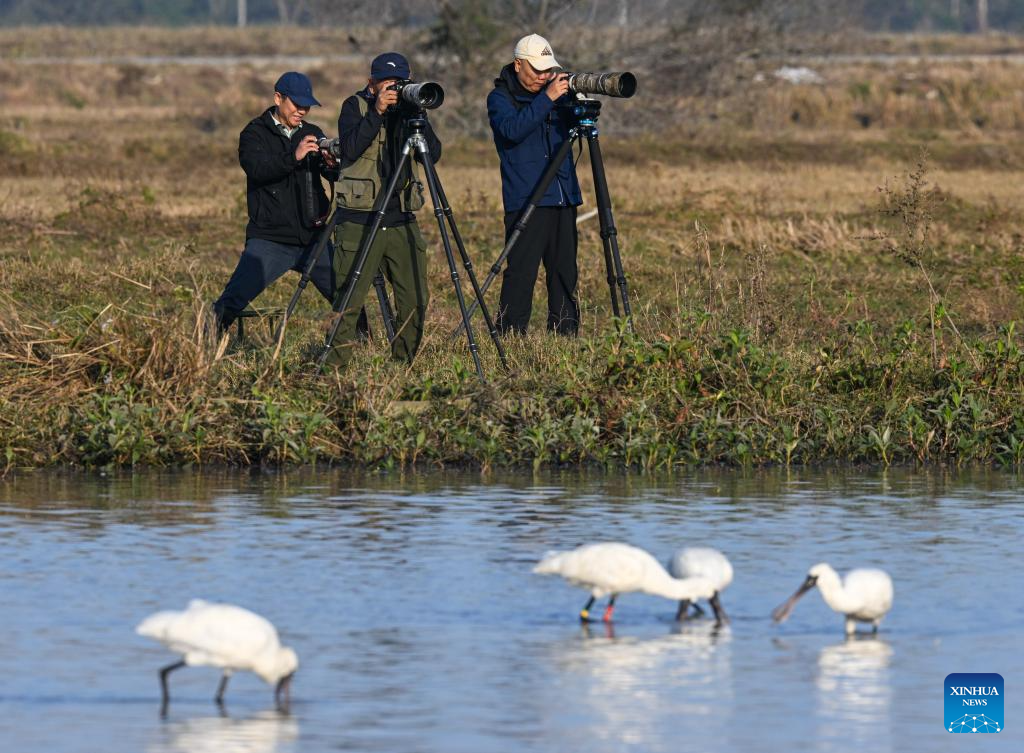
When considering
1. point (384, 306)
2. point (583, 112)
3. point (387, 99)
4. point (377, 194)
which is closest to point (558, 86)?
point (583, 112)

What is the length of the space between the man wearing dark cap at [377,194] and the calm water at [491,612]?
1.55m

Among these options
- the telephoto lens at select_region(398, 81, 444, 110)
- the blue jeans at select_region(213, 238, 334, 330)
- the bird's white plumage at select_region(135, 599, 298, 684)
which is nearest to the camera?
the bird's white plumage at select_region(135, 599, 298, 684)

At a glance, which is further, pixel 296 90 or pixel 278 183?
pixel 278 183

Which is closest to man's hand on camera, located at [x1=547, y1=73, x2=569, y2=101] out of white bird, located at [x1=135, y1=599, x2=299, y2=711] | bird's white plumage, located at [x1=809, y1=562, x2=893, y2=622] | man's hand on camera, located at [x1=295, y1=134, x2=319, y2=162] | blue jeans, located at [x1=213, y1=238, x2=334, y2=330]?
man's hand on camera, located at [x1=295, y1=134, x2=319, y2=162]

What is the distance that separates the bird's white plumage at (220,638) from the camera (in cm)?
557

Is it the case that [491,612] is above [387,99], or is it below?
below

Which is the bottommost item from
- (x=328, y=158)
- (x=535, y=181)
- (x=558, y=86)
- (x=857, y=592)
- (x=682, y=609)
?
(x=682, y=609)

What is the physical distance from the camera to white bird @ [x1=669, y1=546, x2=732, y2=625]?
21.9 feet

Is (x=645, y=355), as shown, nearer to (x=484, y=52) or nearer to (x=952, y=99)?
(x=484, y=52)

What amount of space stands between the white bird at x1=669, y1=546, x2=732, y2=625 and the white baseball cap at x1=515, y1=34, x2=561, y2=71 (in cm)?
525

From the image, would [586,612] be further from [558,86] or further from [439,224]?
[558,86]

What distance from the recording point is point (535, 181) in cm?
1184

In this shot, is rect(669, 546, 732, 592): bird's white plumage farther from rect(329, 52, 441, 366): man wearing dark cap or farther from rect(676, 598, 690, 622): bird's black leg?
rect(329, 52, 441, 366): man wearing dark cap

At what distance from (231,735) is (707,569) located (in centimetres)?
181
